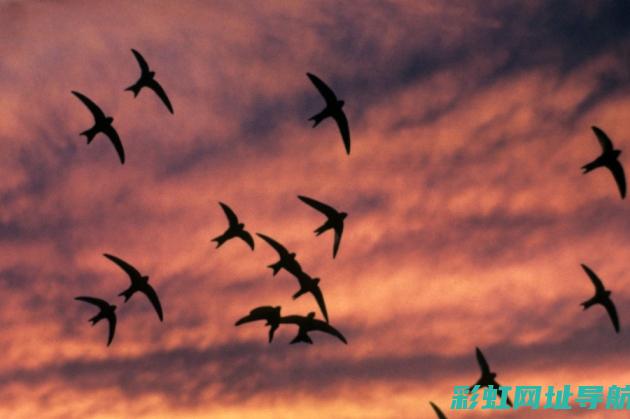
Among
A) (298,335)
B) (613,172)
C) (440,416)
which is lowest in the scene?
(440,416)

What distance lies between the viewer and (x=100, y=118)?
1163 inches

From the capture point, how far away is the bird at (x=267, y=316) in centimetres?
2956

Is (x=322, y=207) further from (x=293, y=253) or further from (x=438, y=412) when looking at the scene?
(x=438, y=412)

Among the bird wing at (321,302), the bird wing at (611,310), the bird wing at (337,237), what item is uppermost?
the bird wing at (337,237)

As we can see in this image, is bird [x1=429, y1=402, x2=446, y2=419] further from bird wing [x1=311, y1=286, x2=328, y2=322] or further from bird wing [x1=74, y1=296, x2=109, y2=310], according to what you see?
bird wing [x1=74, y1=296, x2=109, y2=310]

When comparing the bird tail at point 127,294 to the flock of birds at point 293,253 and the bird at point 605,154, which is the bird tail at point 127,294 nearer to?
the flock of birds at point 293,253

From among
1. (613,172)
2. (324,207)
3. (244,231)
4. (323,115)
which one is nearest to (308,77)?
(323,115)

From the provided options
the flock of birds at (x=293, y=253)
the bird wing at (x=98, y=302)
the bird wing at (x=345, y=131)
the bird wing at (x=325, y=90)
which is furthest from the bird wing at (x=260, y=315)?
the bird wing at (x=325, y=90)

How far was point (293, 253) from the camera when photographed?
29.0m

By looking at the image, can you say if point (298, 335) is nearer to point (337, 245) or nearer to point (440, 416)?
point (337, 245)

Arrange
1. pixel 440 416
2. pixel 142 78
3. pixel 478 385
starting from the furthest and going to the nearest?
pixel 142 78
pixel 478 385
pixel 440 416

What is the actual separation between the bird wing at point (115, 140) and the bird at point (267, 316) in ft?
26.7

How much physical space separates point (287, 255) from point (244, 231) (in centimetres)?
264

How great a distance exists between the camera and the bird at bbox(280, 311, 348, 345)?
98.4 feet
